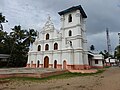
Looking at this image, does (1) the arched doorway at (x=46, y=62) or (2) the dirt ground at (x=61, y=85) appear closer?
(2) the dirt ground at (x=61, y=85)

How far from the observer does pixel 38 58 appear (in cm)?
3216

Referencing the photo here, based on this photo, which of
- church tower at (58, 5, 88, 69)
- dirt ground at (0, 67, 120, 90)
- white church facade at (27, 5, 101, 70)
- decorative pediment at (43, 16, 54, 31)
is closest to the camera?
dirt ground at (0, 67, 120, 90)

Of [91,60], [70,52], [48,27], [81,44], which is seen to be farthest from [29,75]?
[91,60]

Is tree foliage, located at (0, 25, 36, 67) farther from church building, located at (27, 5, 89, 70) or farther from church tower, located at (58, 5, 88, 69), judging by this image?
church tower, located at (58, 5, 88, 69)

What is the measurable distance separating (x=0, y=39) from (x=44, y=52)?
11.5m

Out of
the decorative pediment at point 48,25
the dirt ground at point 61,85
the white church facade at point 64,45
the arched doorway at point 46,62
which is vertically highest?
the decorative pediment at point 48,25

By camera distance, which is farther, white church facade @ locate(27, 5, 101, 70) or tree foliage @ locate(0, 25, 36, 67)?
tree foliage @ locate(0, 25, 36, 67)

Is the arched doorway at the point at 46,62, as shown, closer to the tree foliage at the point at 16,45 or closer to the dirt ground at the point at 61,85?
the tree foliage at the point at 16,45

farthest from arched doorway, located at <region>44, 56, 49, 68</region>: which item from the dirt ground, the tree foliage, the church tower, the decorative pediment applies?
the dirt ground

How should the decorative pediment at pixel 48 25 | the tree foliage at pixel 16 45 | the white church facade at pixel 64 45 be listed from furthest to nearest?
the tree foliage at pixel 16 45
the decorative pediment at pixel 48 25
the white church facade at pixel 64 45

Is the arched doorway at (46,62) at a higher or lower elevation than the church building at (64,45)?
lower

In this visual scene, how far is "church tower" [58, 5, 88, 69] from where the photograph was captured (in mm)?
27062

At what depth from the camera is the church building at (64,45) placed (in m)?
27.2

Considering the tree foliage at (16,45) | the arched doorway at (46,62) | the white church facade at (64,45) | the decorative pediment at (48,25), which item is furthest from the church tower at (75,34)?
the tree foliage at (16,45)
